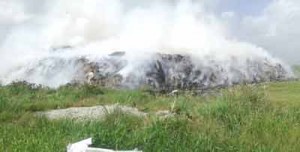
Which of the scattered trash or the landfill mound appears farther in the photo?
the landfill mound

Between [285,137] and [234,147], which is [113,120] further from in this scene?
[285,137]

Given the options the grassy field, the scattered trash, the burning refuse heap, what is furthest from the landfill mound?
the scattered trash

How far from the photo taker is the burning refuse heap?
43844 mm

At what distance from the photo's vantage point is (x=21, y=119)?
11.3m

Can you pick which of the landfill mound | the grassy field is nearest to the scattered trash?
the grassy field

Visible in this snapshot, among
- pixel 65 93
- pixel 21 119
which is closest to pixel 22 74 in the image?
pixel 65 93

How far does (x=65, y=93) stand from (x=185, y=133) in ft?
44.3

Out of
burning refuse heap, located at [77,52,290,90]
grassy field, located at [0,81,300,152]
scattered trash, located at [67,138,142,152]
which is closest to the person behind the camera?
scattered trash, located at [67,138,142,152]

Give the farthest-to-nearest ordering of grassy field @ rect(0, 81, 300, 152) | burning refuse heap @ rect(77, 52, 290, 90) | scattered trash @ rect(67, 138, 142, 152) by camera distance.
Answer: burning refuse heap @ rect(77, 52, 290, 90)
grassy field @ rect(0, 81, 300, 152)
scattered trash @ rect(67, 138, 142, 152)

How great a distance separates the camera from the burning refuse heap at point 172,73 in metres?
43.8

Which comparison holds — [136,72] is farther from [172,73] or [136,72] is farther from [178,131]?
[178,131]

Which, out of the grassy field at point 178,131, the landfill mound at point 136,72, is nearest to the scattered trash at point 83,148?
the grassy field at point 178,131

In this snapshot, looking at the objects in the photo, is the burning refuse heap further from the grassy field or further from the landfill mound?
the grassy field

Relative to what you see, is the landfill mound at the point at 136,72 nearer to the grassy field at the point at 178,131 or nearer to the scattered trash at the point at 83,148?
the grassy field at the point at 178,131
